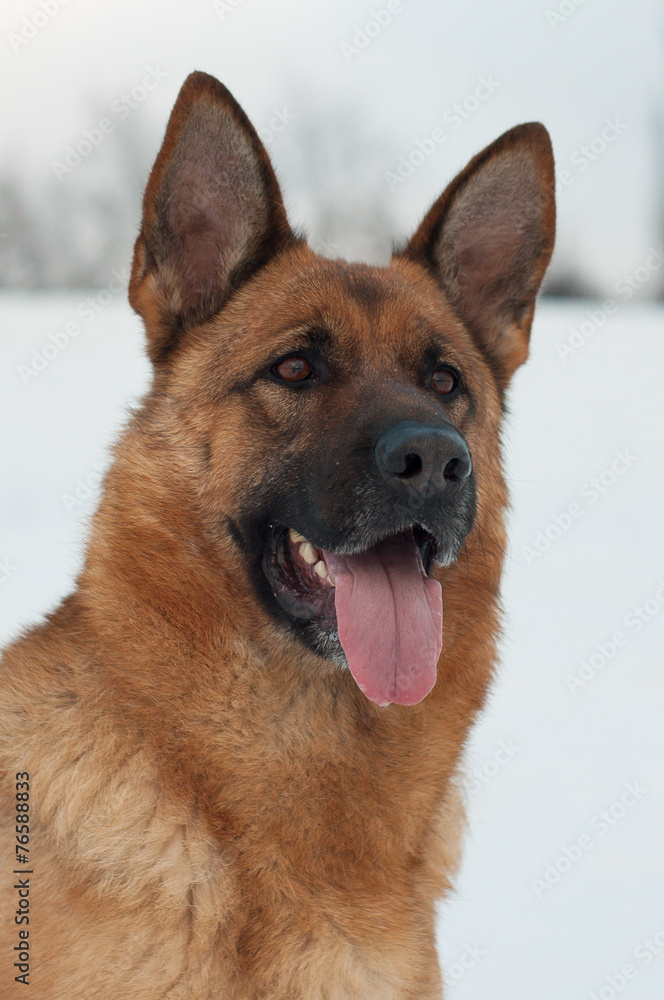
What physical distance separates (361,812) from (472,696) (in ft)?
1.97

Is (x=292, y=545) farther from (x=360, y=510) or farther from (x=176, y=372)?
(x=176, y=372)

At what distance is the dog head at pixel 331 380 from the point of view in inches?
112

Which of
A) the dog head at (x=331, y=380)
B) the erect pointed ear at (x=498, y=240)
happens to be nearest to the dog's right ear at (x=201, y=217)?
the dog head at (x=331, y=380)

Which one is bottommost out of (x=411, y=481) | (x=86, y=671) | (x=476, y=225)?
(x=86, y=671)

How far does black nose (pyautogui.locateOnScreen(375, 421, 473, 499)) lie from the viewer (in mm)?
2738

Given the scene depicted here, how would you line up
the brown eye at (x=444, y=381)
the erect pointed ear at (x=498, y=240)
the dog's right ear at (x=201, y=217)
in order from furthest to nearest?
the erect pointed ear at (x=498, y=240) < the brown eye at (x=444, y=381) < the dog's right ear at (x=201, y=217)

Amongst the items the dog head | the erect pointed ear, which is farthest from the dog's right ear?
the erect pointed ear

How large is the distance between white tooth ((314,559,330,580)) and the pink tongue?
1.4 inches

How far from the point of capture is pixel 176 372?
10.9 feet

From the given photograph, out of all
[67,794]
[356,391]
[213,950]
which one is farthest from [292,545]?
[213,950]

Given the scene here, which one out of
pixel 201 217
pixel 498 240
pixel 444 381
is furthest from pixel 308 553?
pixel 498 240

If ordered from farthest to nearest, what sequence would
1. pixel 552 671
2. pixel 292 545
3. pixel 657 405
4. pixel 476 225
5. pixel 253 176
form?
pixel 657 405, pixel 552 671, pixel 476 225, pixel 253 176, pixel 292 545

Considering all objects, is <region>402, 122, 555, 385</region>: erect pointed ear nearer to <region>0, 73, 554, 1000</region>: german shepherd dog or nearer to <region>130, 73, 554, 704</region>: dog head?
<region>130, 73, 554, 704</region>: dog head

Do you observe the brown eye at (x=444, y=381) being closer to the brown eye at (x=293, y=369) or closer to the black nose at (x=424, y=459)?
the brown eye at (x=293, y=369)
